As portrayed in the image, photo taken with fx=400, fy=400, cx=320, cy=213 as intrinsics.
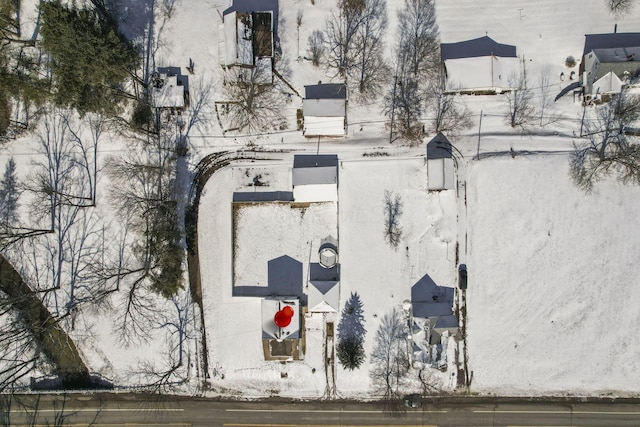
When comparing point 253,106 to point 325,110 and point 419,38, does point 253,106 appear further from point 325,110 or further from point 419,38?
point 419,38

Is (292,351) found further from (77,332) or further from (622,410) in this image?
(622,410)

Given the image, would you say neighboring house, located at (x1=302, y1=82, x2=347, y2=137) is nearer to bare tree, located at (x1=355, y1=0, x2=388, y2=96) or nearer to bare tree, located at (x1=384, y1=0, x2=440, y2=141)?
bare tree, located at (x1=355, y1=0, x2=388, y2=96)

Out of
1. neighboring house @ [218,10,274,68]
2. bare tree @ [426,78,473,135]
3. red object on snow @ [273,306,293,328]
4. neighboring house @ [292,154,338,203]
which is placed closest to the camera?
neighboring house @ [218,10,274,68]

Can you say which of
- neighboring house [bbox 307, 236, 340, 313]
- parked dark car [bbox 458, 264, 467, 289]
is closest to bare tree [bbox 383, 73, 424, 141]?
neighboring house [bbox 307, 236, 340, 313]

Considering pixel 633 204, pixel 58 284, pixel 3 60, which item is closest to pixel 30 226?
pixel 58 284

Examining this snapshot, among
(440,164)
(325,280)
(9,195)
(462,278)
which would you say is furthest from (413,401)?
(9,195)

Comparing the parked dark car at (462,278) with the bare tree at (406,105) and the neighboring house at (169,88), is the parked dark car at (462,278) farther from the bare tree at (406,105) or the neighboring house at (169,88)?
the neighboring house at (169,88)

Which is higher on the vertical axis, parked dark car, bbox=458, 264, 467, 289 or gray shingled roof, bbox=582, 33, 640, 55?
gray shingled roof, bbox=582, 33, 640, 55
